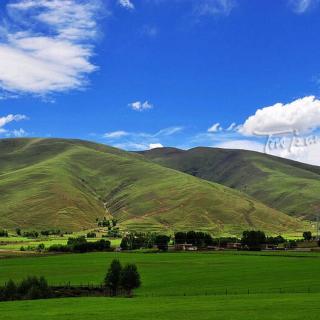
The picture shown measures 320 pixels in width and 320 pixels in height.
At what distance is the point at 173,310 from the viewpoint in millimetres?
57531

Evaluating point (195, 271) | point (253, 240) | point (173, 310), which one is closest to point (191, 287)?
point (195, 271)

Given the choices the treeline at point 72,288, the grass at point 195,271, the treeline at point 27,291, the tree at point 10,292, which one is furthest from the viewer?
the grass at point 195,271

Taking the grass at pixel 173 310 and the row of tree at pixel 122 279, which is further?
the row of tree at pixel 122 279

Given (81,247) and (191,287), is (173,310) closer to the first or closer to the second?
(191,287)

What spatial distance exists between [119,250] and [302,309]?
144177 millimetres

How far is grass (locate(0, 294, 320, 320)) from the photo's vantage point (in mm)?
51875

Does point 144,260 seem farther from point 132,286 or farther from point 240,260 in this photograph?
point 132,286

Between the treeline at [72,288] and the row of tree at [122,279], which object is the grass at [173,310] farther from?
the row of tree at [122,279]

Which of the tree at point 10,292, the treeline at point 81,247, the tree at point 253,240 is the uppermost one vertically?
the tree at point 253,240

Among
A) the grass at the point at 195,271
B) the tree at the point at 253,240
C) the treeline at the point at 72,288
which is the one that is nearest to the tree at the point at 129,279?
the treeline at the point at 72,288

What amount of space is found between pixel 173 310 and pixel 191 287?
36.1 metres

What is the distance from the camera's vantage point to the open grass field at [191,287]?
55.4 metres

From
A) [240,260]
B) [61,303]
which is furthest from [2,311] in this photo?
[240,260]

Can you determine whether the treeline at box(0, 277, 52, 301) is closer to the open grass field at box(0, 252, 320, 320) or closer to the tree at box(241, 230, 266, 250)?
the open grass field at box(0, 252, 320, 320)
